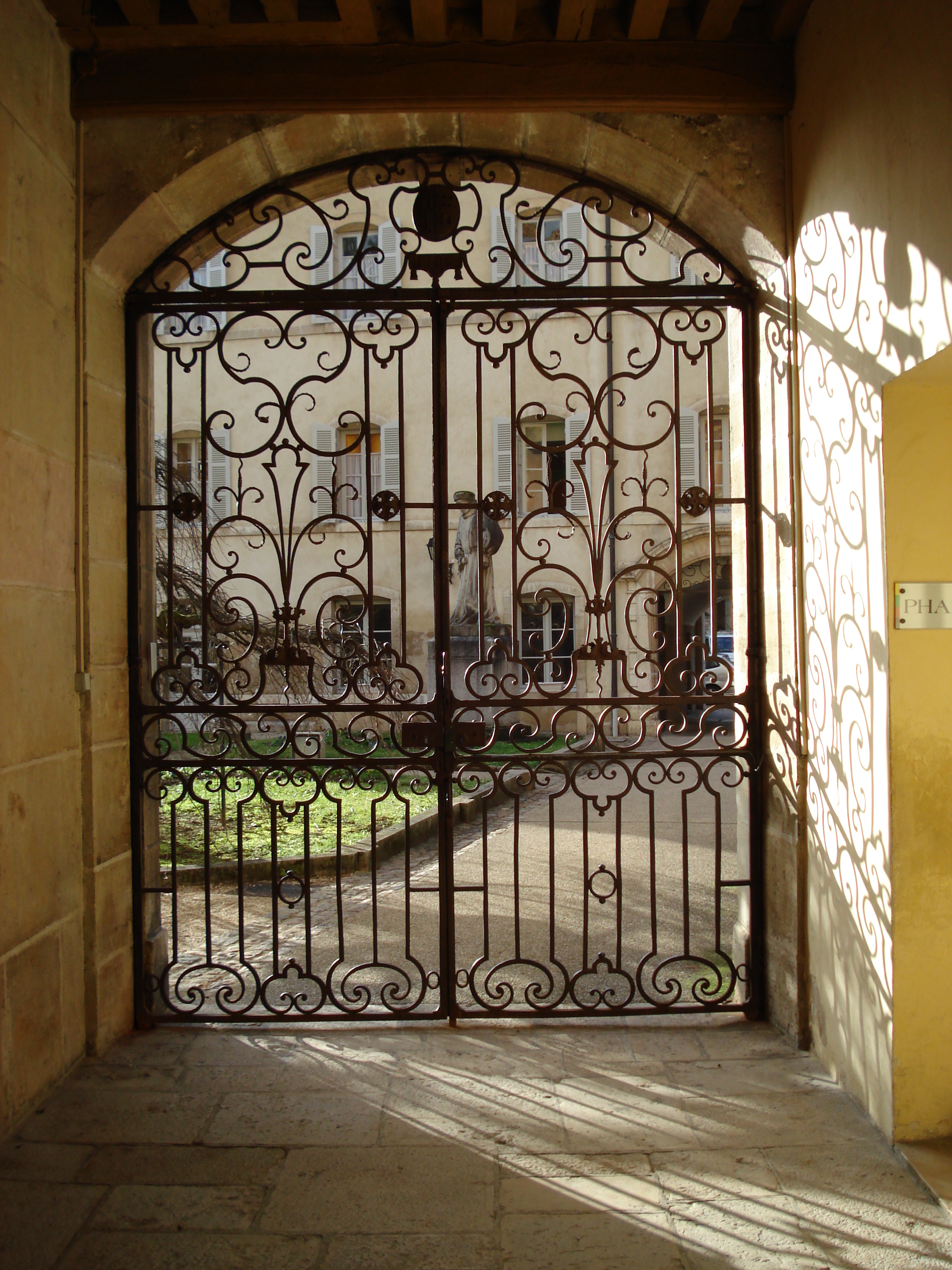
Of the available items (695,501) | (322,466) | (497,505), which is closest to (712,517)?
(695,501)

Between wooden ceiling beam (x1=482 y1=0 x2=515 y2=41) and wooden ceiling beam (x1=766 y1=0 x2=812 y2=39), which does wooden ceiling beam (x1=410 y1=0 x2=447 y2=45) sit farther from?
wooden ceiling beam (x1=766 y1=0 x2=812 y2=39)

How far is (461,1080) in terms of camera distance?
3.04 metres

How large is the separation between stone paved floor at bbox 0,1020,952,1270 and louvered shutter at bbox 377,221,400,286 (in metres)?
11.6

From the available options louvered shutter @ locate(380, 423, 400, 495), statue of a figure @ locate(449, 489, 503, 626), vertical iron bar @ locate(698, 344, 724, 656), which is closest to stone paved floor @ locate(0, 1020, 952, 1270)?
vertical iron bar @ locate(698, 344, 724, 656)

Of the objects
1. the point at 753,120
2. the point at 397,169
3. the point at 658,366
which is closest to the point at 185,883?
the point at 397,169

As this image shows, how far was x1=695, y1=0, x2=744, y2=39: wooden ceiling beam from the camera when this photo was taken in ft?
10.2

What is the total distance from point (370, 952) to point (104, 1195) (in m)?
2.03

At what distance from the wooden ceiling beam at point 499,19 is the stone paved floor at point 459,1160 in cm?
351

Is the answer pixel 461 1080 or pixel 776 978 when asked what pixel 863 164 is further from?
pixel 461 1080

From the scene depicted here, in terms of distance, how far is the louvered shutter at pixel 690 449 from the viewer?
12.5 metres

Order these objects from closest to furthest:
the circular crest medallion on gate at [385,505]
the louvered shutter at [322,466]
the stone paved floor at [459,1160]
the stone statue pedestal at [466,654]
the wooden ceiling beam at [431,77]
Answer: the stone paved floor at [459,1160], the wooden ceiling beam at [431,77], the circular crest medallion on gate at [385,505], the stone statue pedestal at [466,654], the louvered shutter at [322,466]

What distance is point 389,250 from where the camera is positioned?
1379 centimetres

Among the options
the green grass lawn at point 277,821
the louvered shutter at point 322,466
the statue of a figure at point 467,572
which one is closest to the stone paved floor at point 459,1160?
the green grass lawn at point 277,821

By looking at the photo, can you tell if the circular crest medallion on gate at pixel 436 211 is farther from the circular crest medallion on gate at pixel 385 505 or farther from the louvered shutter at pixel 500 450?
the louvered shutter at pixel 500 450
